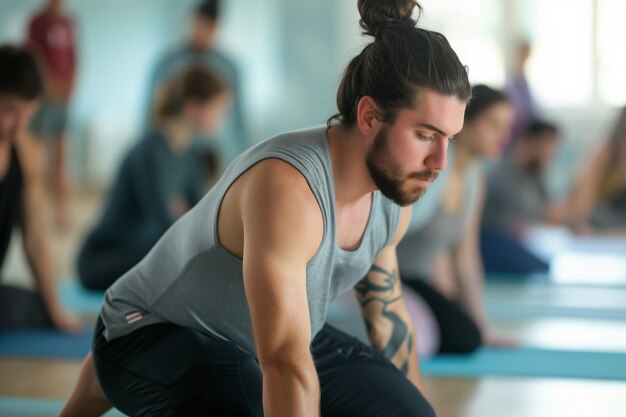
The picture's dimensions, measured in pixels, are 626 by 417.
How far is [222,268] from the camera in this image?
1436 millimetres

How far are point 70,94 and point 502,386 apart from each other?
133 inches

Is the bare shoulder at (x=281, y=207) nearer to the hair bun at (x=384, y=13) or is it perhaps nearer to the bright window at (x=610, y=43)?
the hair bun at (x=384, y=13)

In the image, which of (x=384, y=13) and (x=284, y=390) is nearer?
(x=284, y=390)

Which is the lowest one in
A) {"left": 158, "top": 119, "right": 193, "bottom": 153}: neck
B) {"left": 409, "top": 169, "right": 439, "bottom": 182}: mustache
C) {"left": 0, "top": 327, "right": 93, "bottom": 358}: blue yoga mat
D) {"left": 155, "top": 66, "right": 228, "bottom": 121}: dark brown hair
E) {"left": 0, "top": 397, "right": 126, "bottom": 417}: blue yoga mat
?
{"left": 0, "top": 327, "right": 93, "bottom": 358}: blue yoga mat

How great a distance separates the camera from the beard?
4.50 ft

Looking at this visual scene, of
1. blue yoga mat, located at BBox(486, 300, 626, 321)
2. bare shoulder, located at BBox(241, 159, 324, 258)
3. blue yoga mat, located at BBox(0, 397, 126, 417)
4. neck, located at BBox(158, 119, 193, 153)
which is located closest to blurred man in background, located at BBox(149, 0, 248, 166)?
neck, located at BBox(158, 119, 193, 153)

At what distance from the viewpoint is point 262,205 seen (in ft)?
4.21

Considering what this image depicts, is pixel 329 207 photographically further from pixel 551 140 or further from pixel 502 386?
pixel 551 140

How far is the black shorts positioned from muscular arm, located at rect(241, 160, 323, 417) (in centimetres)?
16

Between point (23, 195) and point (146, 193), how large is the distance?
0.82 metres

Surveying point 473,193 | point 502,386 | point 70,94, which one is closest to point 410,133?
point 502,386

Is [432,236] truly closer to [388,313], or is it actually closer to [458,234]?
[458,234]

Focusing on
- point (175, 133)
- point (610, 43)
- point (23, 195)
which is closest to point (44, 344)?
point (23, 195)

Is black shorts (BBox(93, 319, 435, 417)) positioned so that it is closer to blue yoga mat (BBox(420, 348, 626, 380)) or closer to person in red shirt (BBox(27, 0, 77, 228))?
blue yoga mat (BBox(420, 348, 626, 380))
